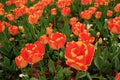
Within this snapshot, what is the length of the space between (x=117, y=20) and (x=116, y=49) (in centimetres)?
43

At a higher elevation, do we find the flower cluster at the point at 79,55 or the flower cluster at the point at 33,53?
Result: the flower cluster at the point at 79,55

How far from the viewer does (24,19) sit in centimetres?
420

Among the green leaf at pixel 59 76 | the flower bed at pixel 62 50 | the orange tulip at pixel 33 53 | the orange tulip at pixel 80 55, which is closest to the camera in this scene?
the orange tulip at pixel 80 55

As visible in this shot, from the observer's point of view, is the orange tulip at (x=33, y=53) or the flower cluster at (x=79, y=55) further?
the orange tulip at (x=33, y=53)

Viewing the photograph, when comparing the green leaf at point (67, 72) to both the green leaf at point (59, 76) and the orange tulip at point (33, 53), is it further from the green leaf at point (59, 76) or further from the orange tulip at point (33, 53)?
the orange tulip at point (33, 53)

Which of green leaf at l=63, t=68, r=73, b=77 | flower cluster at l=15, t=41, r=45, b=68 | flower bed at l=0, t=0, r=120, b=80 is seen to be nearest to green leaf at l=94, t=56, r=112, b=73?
flower bed at l=0, t=0, r=120, b=80

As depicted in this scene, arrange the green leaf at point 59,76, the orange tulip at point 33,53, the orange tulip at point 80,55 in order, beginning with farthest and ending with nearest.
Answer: the green leaf at point 59,76 < the orange tulip at point 33,53 < the orange tulip at point 80,55

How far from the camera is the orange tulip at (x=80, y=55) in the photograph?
1.96m

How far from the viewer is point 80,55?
1.99 m

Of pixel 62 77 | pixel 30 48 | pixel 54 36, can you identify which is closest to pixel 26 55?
pixel 30 48

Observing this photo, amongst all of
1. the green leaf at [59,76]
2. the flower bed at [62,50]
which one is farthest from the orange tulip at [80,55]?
the green leaf at [59,76]

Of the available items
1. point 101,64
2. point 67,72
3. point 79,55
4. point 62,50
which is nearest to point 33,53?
point 79,55

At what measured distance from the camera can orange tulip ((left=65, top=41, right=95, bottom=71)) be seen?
1959 millimetres

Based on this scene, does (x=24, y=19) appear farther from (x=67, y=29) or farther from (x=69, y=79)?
(x=69, y=79)
